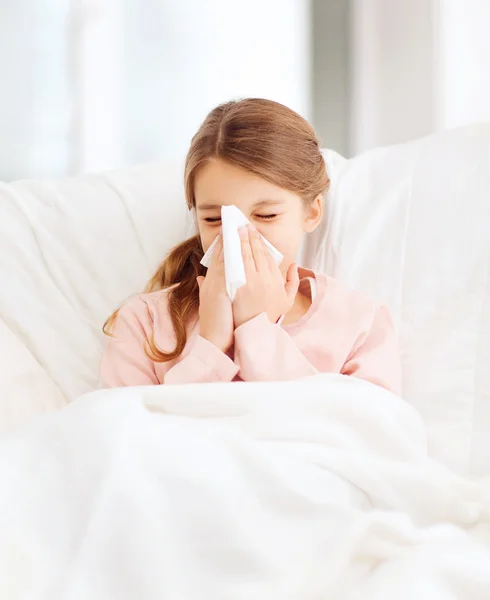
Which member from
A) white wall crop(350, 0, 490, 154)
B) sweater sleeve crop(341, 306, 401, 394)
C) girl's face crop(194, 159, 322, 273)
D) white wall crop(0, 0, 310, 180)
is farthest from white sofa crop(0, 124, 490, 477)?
white wall crop(350, 0, 490, 154)

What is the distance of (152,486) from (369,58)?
1500 millimetres

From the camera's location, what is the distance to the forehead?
1.14 meters

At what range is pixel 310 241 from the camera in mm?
1368

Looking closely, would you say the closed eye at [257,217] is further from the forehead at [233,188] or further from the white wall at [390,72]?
the white wall at [390,72]

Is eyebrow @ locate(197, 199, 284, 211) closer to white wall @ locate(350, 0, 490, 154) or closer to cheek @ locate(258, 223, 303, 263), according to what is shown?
cheek @ locate(258, 223, 303, 263)

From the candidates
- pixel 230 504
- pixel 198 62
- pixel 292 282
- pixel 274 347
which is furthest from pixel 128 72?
pixel 230 504

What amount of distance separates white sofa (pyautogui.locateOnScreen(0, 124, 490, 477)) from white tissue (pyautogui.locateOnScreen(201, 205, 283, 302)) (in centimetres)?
25

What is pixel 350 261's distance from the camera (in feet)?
4.25

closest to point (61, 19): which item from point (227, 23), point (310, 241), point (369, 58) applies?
point (227, 23)

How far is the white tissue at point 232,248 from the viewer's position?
110 cm

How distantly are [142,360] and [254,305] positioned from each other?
192 millimetres

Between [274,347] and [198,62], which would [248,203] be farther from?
[198,62]

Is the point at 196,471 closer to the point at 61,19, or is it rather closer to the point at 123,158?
the point at 123,158

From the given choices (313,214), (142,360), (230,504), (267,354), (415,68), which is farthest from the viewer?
(415,68)
